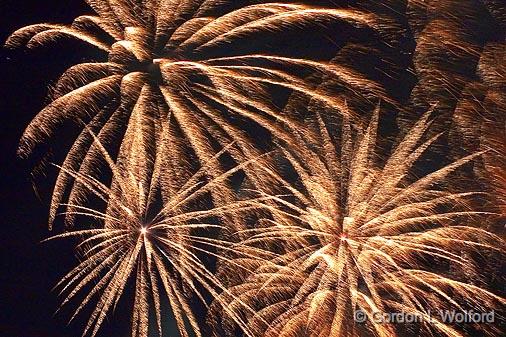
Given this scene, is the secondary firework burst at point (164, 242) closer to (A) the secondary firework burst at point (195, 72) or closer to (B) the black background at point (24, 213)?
(A) the secondary firework burst at point (195, 72)

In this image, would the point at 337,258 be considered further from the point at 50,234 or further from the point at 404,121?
the point at 50,234

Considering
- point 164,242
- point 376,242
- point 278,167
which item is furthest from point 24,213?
point 376,242

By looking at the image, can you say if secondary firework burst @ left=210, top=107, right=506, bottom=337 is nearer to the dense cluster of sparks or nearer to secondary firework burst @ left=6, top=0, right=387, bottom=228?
the dense cluster of sparks

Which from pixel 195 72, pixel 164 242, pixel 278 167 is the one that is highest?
pixel 195 72

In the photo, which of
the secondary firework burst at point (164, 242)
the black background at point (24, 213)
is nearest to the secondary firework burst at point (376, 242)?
the secondary firework burst at point (164, 242)

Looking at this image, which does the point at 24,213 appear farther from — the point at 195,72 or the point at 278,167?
the point at 278,167

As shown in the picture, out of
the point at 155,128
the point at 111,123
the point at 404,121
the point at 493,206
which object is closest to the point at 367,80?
the point at 404,121
